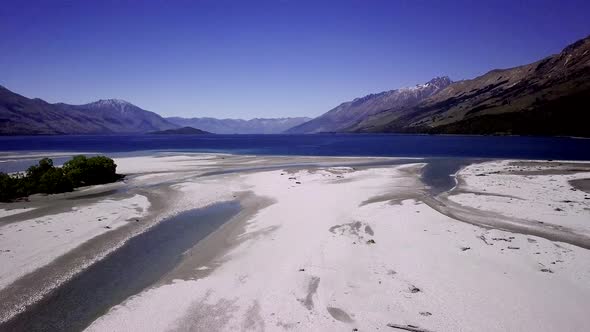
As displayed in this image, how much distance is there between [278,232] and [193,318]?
38.4 ft

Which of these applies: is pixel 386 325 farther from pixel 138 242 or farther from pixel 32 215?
pixel 32 215

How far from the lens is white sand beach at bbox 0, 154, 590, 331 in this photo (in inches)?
538

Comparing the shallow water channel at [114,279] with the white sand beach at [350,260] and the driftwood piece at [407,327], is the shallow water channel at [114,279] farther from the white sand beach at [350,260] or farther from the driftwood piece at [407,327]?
the driftwood piece at [407,327]

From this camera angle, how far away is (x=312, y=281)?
55.4 ft

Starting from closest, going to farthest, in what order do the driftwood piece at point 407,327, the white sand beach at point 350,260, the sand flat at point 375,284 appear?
the driftwood piece at point 407,327 < the sand flat at point 375,284 < the white sand beach at point 350,260

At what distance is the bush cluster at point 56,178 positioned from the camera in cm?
3850

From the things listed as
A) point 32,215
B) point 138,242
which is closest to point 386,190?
point 138,242

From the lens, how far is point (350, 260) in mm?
19438

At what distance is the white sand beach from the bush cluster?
5462 mm

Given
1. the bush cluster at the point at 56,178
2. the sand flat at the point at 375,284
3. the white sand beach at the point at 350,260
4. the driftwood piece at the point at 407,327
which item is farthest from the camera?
the bush cluster at the point at 56,178

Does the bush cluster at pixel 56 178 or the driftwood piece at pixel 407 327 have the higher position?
the bush cluster at pixel 56 178

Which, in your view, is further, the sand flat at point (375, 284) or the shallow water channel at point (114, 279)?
the shallow water channel at point (114, 279)

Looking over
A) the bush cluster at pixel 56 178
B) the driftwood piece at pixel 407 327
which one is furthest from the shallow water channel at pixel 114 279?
the bush cluster at pixel 56 178

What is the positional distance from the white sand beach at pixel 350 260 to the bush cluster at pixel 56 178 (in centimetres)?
546
